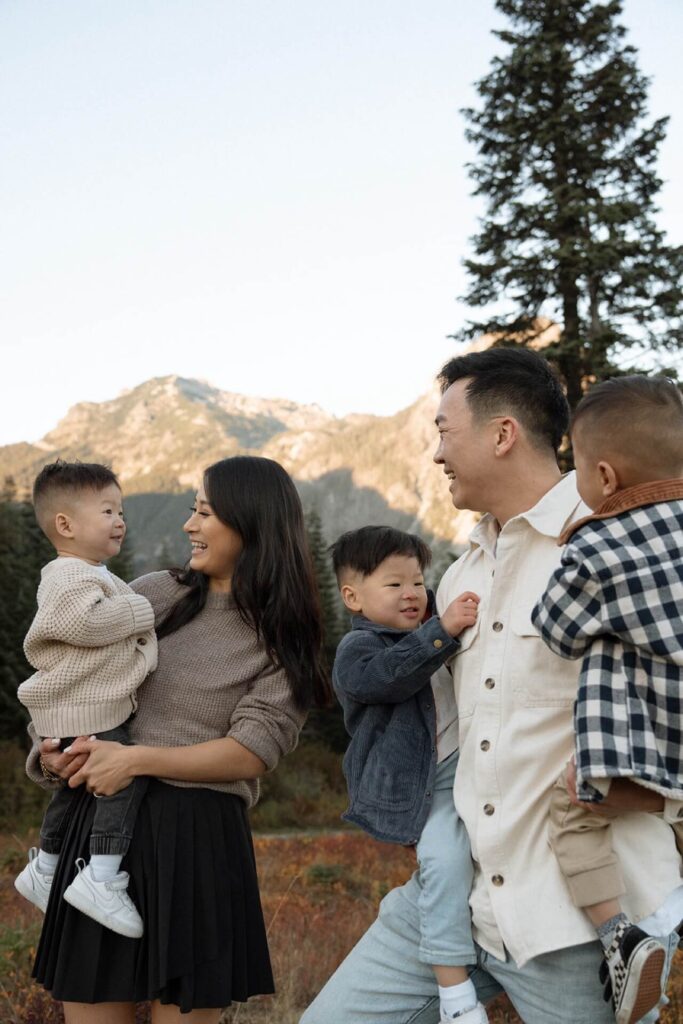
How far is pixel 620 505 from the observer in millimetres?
2424

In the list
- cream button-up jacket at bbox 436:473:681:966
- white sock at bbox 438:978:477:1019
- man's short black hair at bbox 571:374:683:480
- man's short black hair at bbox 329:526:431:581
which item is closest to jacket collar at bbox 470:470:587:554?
cream button-up jacket at bbox 436:473:681:966

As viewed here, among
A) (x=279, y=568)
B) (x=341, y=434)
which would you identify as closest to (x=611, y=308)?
(x=279, y=568)

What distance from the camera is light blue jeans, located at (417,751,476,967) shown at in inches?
105

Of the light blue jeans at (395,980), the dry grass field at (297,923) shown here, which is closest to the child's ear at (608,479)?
the light blue jeans at (395,980)

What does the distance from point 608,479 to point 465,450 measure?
1.85ft

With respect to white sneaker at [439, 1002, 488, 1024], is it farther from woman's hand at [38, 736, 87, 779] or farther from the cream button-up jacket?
woman's hand at [38, 736, 87, 779]

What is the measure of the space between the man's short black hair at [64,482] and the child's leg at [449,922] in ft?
6.02

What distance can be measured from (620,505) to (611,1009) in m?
1.34

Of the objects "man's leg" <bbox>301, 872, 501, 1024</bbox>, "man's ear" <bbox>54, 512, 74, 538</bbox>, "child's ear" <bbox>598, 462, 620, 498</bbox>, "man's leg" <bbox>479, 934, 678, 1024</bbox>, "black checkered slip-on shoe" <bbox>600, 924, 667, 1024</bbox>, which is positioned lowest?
"man's leg" <bbox>301, 872, 501, 1024</bbox>

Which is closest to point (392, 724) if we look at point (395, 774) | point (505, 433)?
point (395, 774)

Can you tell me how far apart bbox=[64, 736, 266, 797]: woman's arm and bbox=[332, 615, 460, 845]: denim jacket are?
40 cm

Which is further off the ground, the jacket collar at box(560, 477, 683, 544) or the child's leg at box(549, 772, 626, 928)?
the jacket collar at box(560, 477, 683, 544)

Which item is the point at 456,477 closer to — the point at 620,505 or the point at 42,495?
the point at 620,505

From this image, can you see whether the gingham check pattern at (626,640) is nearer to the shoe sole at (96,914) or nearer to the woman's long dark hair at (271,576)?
the woman's long dark hair at (271,576)
